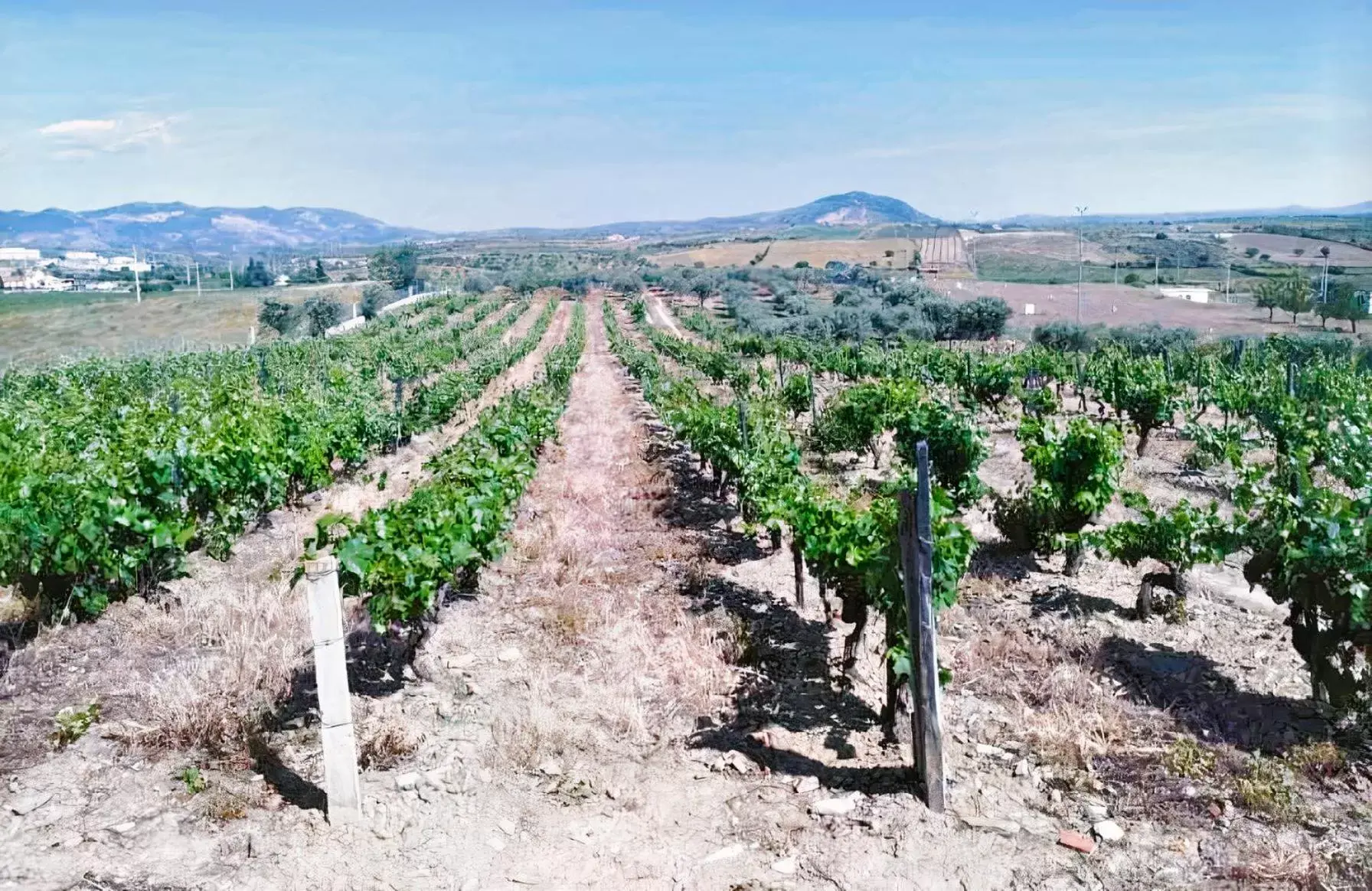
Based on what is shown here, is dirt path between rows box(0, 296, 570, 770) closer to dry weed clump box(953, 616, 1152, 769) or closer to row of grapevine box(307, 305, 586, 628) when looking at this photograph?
row of grapevine box(307, 305, 586, 628)

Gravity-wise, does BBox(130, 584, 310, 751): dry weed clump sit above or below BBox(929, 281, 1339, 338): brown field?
below

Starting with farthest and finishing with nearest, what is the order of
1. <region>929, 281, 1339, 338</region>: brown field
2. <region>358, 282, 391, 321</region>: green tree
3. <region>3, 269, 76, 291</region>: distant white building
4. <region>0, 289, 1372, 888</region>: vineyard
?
<region>3, 269, 76, 291</region>: distant white building, <region>358, 282, 391, 321</region>: green tree, <region>929, 281, 1339, 338</region>: brown field, <region>0, 289, 1372, 888</region>: vineyard

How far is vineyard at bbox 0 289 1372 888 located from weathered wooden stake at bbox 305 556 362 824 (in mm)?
186

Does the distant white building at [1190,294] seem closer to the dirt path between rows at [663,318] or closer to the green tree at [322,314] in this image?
the dirt path between rows at [663,318]

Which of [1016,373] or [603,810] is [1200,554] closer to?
[603,810]

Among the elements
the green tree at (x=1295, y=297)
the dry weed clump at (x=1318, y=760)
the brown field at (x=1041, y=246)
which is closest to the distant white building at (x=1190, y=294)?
the green tree at (x=1295, y=297)

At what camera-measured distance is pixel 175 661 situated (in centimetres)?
702

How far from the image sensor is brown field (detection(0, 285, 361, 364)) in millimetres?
49438

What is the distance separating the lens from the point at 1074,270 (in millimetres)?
84250

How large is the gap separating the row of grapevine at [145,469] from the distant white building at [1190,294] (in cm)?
5686

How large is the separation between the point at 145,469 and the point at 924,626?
7.05 m

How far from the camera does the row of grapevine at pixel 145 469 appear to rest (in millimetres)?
7320

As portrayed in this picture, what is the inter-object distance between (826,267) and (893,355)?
71017mm

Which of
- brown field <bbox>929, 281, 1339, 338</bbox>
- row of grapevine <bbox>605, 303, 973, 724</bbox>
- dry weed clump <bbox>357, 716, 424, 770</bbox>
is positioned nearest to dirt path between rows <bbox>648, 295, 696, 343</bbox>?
brown field <bbox>929, 281, 1339, 338</bbox>
